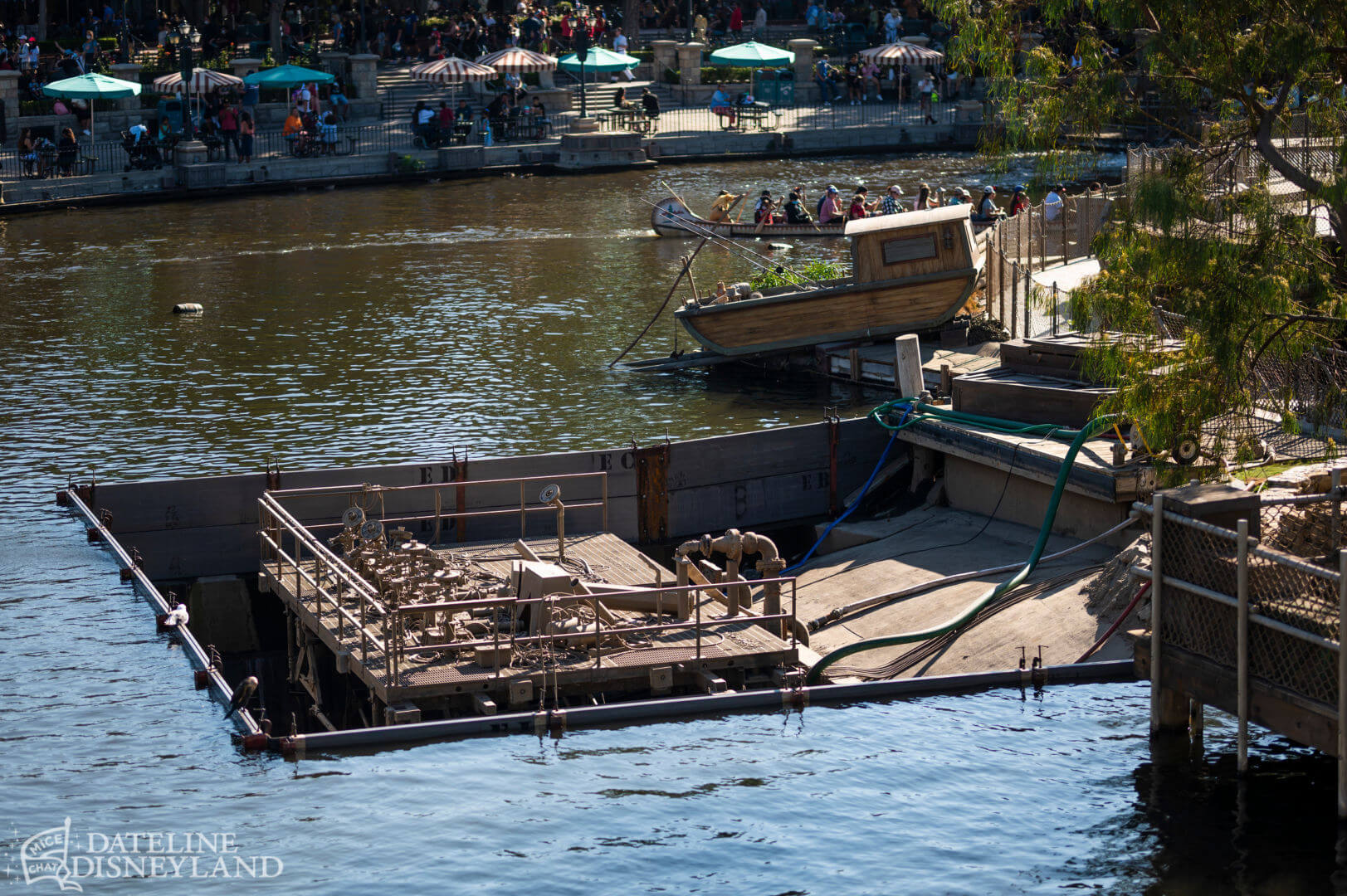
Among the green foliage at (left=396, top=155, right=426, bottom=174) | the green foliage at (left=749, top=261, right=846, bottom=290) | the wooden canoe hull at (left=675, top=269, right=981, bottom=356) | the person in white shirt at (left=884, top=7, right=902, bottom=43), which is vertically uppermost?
the person in white shirt at (left=884, top=7, right=902, bottom=43)

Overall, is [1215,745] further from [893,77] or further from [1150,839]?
[893,77]

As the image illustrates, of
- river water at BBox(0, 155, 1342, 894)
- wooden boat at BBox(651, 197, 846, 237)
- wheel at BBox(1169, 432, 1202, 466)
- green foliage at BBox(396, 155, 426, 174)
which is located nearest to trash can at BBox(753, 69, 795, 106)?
green foliage at BBox(396, 155, 426, 174)

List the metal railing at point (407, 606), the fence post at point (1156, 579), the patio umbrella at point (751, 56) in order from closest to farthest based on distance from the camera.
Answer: the fence post at point (1156, 579) < the metal railing at point (407, 606) < the patio umbrella at point (751, 56)

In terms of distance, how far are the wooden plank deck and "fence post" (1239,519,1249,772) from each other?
551 centimetres

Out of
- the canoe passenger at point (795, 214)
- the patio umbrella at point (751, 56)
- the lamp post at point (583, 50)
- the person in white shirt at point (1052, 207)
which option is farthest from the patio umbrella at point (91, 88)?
the person in white shirt at point (1052, 207)

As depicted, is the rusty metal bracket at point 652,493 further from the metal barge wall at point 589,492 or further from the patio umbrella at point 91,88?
the patio umbrella at point 91,88

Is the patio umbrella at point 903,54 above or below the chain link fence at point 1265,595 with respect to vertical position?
above

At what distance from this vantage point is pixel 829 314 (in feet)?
118

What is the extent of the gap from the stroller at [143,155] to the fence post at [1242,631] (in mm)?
49529

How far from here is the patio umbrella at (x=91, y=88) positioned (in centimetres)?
5784

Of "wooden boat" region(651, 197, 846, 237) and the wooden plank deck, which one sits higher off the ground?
"wooden boat" region(651, 197, 846, 237)

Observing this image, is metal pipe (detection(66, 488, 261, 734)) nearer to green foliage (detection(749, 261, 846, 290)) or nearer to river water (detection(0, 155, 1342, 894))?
river water (detection(0, 155, 1342, 894))

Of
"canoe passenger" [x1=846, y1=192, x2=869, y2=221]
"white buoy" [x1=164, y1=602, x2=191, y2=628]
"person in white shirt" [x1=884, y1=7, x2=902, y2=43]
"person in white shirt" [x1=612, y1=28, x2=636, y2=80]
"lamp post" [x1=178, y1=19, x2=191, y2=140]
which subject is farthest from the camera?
"person in white shirt" [x1=884, y1=7, x2=902, y2=43]

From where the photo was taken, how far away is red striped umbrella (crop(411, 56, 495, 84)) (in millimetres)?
63875
